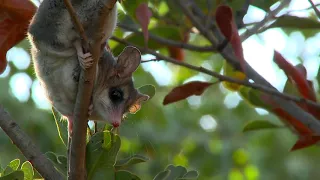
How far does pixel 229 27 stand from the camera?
3293mm

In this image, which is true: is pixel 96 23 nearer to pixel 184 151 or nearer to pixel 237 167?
pixel 184 151

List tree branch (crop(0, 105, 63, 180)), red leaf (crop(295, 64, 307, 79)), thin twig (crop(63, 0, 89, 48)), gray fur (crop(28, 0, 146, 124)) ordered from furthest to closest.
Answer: red leaf (crop(295, 64, 307, 79)) < gray fur (crop(28, 0, 146, 124)) < tree branch (crop(0, 105, 63, 180)) < thin twig (crop(63, 0, 89, 48))

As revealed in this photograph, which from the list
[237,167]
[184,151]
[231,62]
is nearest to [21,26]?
[231,62]

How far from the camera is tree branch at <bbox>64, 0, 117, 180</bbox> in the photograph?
254 cm

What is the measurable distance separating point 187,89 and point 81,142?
0.98m

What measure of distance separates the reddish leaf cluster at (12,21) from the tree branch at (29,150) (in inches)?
14.6

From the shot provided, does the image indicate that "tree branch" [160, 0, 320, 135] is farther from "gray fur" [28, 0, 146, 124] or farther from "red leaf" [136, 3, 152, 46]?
"gray fur" [28, 0, 146, 124]

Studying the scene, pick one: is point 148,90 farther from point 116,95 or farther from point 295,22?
point 295,22

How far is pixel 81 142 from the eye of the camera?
2660mm

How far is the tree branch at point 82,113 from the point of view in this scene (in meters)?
2.54

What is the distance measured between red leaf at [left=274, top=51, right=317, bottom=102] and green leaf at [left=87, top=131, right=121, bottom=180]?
1.06 m

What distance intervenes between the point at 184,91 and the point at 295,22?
75 centimetres

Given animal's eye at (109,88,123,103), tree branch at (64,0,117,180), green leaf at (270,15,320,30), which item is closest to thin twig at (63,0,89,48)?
tree branch at (64,0,117,180)

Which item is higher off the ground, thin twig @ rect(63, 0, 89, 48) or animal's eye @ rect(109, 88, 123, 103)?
animal's eye @ rect(109, 88, 123, 103)
